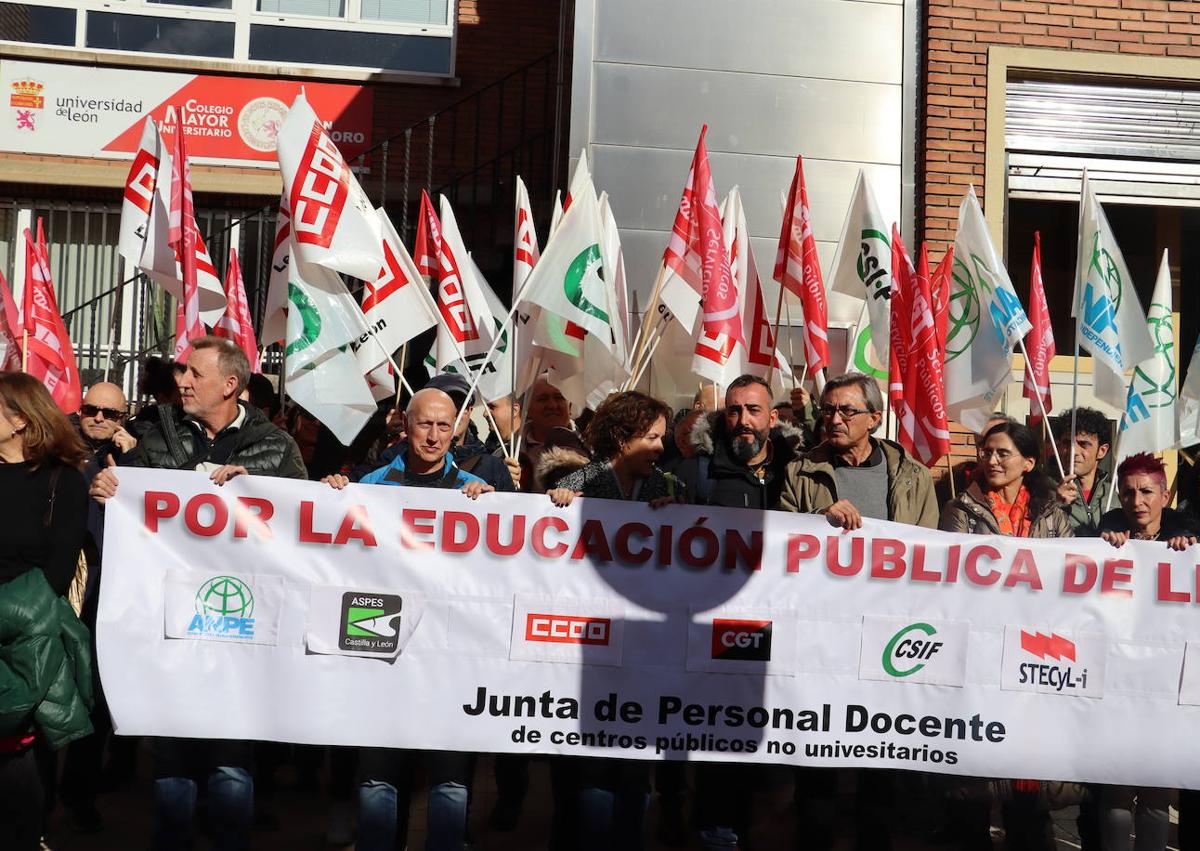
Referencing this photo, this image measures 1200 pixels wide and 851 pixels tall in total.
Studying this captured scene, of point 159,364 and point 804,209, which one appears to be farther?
point 804,209

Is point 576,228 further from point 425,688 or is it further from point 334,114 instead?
point 334,114

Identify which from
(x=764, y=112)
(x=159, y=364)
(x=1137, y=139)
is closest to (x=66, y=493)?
(x=159, y=364)

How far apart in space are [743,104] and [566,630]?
6.16m

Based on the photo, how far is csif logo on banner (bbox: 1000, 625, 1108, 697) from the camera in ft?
16.7

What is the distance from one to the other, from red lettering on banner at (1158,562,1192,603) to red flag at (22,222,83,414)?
242 inches

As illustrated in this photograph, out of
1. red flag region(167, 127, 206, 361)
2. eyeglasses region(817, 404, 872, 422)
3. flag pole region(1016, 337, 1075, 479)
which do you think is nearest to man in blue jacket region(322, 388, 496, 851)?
eyeglasses region(817, 404, 872, 422)

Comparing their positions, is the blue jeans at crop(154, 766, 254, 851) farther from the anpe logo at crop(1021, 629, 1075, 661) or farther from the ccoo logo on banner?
the anpe logo at crop(1021, 629, 1075, 661)

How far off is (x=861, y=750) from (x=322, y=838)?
2.39m

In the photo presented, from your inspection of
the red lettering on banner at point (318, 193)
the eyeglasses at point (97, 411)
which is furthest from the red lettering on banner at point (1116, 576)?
the eyeglasses at point (97, 411)

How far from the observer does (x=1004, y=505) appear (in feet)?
18.1

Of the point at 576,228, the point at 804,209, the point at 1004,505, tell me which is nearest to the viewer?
the point at 1004,505

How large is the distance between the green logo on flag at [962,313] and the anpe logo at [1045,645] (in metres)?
2.56

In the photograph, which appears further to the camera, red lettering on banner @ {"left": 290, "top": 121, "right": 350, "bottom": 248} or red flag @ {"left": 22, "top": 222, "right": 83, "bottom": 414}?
red flag @ {"left": 22, "top": 222, "right": 83, "bottom": 414}

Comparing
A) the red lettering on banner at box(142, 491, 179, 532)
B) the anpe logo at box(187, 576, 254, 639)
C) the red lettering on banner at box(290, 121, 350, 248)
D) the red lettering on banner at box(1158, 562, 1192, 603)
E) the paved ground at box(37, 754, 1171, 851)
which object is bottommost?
the paved ground at box(37, 754, 1171, 851)
